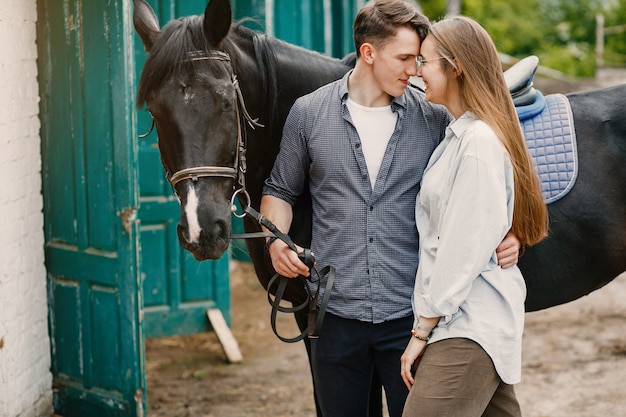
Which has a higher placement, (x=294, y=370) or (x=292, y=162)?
(x=292, y=162)

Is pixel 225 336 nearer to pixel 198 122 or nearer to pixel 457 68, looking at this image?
pixel 198 122

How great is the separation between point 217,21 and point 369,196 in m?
0.81

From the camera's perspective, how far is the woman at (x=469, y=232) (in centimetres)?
219

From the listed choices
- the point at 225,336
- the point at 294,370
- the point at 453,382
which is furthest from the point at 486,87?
the point at 225,336

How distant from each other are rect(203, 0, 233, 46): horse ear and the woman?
74 centimetres

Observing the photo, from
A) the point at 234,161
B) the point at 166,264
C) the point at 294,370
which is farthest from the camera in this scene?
the point at 166,264

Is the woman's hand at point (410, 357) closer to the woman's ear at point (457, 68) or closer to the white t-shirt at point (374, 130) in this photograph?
the white t-shirt at point (374, 130)

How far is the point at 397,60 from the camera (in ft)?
8.20

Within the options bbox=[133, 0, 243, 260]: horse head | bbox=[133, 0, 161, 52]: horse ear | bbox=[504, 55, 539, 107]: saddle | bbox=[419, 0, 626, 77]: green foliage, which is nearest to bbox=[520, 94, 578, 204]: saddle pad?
bbox=[504, 55, 539, 107]: saddle

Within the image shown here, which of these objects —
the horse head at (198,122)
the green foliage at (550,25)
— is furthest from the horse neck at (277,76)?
the green foliage at (550,25)

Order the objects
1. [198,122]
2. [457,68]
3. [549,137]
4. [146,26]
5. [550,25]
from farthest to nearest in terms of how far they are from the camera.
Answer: [550,25] < [549,137] < [146,26] < [198,122] < [457,68]

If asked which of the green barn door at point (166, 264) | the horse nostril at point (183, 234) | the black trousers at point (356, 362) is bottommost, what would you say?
the green barn door at point (166, 264)

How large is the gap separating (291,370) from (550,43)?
21225mm

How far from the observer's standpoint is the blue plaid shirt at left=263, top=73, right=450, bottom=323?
253 centimetres
